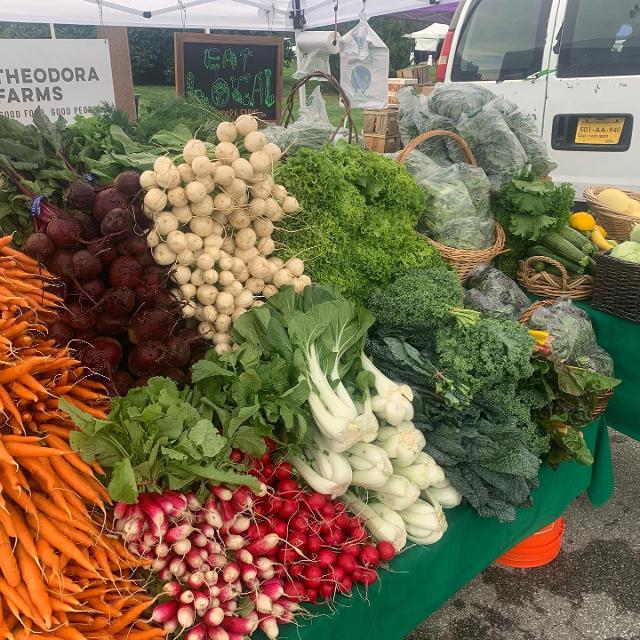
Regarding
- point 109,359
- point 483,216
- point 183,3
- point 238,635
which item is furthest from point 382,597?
point 183,3

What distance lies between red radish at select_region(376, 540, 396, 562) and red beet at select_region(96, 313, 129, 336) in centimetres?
106

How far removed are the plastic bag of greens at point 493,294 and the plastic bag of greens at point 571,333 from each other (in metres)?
0.14

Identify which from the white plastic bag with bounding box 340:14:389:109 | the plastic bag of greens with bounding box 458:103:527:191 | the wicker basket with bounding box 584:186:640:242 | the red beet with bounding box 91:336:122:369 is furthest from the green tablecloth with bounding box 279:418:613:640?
the white plastic bag with bounding box 340:14:389:109

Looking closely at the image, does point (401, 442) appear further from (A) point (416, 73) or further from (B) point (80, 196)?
(A) point (416, 73)

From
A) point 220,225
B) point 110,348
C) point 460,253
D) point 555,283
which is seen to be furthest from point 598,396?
point 110,348

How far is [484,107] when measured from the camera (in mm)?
3584

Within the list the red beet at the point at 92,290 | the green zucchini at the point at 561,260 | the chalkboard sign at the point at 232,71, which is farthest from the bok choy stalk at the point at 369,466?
the chalkboard sign at the point at 232,71

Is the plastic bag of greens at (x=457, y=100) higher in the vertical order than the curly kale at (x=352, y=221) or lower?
higher

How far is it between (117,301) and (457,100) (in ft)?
9.36

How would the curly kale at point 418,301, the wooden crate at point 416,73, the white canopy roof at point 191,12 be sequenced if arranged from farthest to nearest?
the wooden crate at point 416,73
the white canopy roof at point 191,12
the curly kale at point 418,301

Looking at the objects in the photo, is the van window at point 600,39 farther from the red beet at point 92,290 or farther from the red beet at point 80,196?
the red beet at point 92,290

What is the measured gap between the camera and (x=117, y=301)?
1.73 m

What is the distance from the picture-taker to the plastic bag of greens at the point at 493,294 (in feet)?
8.50

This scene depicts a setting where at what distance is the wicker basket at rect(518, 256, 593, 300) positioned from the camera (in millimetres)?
3008
